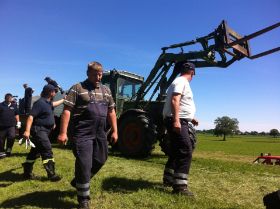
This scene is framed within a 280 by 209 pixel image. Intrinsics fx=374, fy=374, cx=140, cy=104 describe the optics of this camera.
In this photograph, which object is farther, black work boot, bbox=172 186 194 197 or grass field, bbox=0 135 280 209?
black work boot, bbox=172 186 194 197

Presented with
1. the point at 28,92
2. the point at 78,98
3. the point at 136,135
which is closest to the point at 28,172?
the point at 78,98

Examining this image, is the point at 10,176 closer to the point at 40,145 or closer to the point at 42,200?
the point at 40,145

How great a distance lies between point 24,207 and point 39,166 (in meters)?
3.20

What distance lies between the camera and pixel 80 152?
521 centimetres

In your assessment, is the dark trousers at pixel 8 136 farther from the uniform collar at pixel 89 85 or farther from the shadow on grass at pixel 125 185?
the uniform collar at pixel 89 85

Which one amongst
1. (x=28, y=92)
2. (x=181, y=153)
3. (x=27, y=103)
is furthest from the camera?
(x=27, y=103)

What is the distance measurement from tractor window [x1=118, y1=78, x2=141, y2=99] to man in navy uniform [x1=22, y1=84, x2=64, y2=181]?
604 centimetres

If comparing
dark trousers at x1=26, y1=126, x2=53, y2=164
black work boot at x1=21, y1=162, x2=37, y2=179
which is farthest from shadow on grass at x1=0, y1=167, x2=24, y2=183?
dark trousers at x1=26, y1=126, x2=53, y2=164

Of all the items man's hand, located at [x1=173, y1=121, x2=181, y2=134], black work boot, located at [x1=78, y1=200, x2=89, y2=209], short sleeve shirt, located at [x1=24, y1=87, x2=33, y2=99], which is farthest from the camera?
short sleeve shirt, located at [x1=24, y1=87, x2=33, y2=99]

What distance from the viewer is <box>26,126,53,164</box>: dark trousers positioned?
726 cm

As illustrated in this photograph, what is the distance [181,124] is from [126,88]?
26.6 ft

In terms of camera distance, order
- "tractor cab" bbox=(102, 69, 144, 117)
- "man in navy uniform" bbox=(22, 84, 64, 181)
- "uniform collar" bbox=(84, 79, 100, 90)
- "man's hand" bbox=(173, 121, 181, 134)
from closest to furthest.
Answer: "uniform collar" bbox=(84, 79, 100, 90), "man's hand" bbox=(173, 121, 181, 134), "man in navy uniform" bbox=(22, 84, 64, 181), "tractor cab" bbox=(102, 69, 144, 117)

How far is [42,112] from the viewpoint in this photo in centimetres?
750

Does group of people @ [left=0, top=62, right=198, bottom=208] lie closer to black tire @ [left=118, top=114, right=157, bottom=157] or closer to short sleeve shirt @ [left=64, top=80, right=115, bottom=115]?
short sleeve shirt @ [left=64, top=80, right=115, bottom=115]
